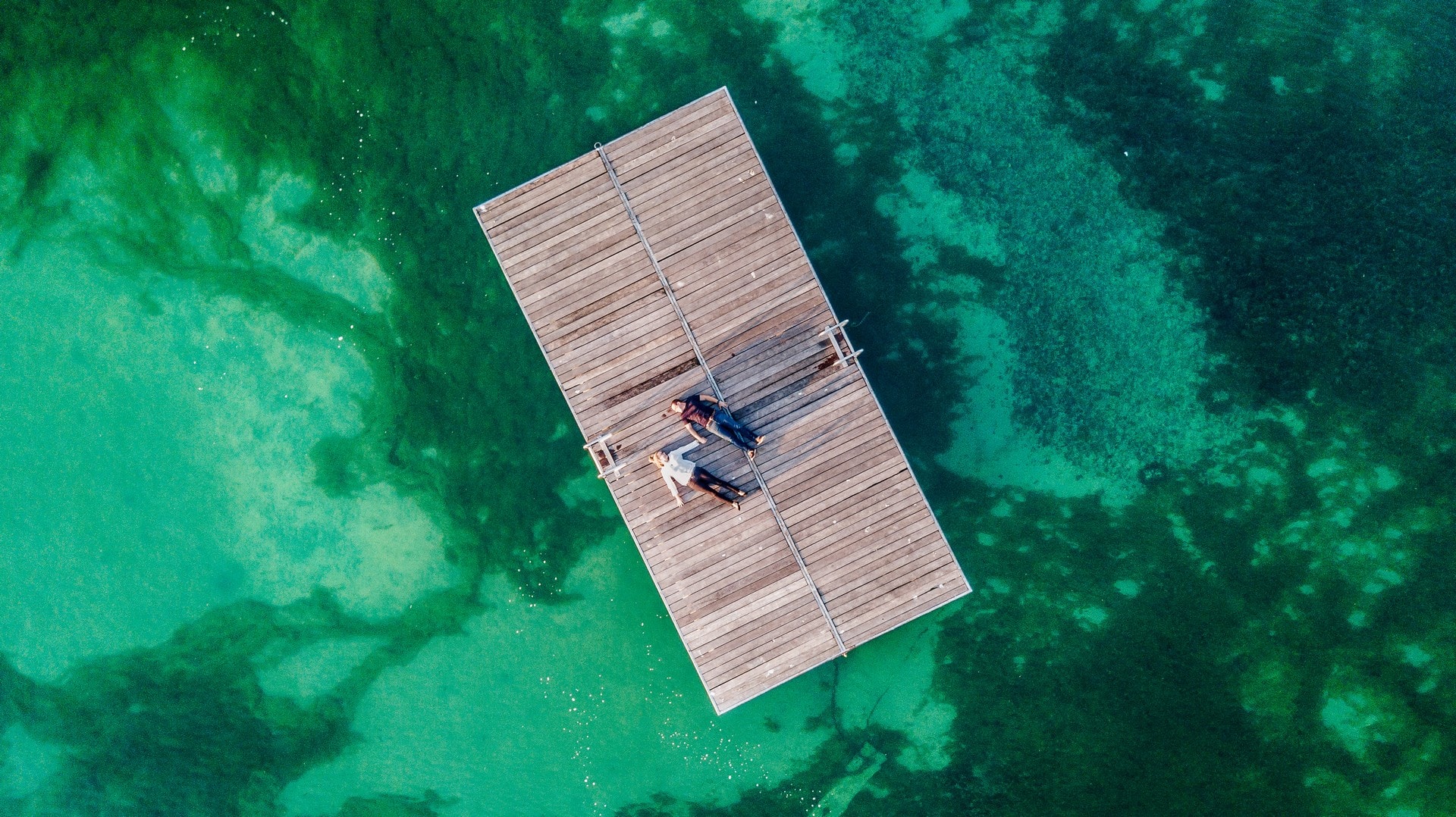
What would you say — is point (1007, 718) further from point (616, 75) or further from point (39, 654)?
point (39, 654)

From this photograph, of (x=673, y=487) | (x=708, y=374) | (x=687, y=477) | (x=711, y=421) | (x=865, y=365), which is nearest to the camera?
(x=687, y=477)

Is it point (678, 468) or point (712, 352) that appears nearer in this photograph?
point (678, 468)

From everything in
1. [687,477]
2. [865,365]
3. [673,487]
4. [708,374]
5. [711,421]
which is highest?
[708,374]

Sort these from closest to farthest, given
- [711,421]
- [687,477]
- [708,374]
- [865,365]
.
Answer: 1. [687,477]
2. [711,421]
3. [708,374]
4. [865,365]

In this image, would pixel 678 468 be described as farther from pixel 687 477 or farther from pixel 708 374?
pixel 708 374

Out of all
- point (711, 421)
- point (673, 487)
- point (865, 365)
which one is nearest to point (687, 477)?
Result: point (673, 487)

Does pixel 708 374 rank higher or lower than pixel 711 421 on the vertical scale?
higher
